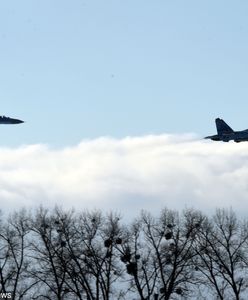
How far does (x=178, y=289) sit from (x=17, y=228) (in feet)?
62.3

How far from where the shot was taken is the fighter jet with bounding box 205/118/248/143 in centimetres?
7244

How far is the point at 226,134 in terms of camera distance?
74.4 meters

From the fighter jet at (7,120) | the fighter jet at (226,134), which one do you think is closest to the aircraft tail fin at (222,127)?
the fighter jet at (226,134)

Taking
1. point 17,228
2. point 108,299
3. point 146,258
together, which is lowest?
point 108,299

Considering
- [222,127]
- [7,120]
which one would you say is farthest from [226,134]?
[7,120]

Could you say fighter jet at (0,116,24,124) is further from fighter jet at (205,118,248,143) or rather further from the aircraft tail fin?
the aircraft tail fin

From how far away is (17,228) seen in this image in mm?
62656

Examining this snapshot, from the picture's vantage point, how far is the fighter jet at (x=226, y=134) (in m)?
72.4

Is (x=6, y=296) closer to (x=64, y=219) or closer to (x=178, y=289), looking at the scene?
(x=64, y=219)

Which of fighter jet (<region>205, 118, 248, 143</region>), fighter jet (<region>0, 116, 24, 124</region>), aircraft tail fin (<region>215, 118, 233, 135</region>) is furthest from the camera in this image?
fighter jet (<region>0, 116, 24, 124</region>)

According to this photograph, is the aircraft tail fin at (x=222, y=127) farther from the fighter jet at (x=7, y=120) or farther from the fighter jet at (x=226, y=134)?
the fighter jet at (x=7, y=120)

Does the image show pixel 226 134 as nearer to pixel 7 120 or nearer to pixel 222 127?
pixel 222 127

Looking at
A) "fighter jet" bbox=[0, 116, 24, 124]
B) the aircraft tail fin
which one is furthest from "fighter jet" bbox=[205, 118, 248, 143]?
"fighter jet" bbox=[0, 116, 24, 124]

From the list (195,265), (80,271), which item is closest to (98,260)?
(80,271)
